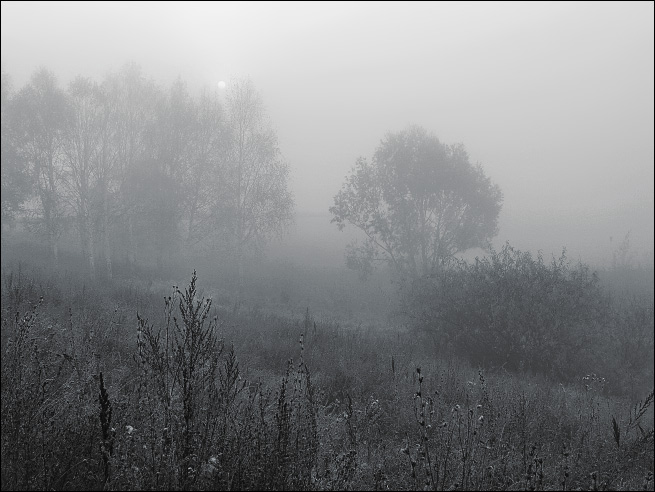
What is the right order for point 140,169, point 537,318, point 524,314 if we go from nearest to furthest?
point 537,318 → point 524,314 → point 140,169

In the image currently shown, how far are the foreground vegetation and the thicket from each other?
275mm

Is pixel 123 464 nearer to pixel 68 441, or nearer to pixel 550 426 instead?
pixel 68 441

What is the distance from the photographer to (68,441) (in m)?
3.49

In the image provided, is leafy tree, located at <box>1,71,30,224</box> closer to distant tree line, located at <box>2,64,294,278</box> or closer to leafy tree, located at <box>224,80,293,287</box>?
distant tree line, located at <box>2,64,294,278</box>

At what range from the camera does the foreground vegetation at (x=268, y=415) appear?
303cm

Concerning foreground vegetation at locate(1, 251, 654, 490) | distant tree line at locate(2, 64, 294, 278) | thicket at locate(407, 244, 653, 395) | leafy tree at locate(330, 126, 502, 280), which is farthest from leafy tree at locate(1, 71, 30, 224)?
thicket at locate(407, 244, 653, 395)

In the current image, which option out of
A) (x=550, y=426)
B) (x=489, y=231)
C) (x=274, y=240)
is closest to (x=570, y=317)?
(x=550, y=426)

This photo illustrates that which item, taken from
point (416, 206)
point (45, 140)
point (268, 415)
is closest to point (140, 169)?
point (45, 140)

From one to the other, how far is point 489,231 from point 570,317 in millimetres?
12518

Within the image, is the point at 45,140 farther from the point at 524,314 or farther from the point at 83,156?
the point at 524,314

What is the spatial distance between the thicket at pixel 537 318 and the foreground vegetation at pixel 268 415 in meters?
0.28

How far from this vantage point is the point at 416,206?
22484 millimetres

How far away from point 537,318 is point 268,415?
8505 mm

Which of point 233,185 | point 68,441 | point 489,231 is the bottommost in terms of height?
point 68,441
